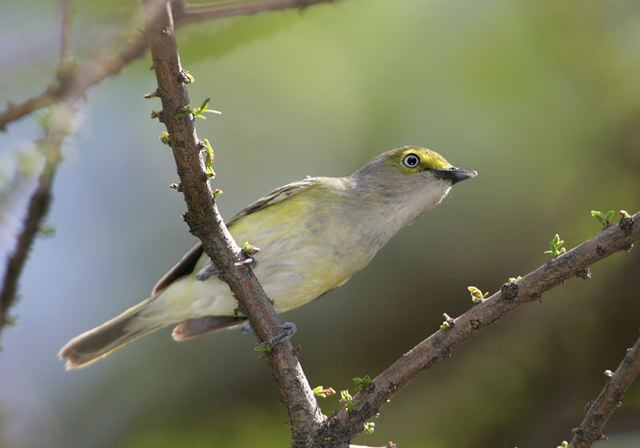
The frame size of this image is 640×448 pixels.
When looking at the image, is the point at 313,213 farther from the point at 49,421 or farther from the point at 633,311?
the point at 633,311

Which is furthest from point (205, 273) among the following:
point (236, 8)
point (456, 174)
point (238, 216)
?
point (236, 8)

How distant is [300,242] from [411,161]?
1.12 metres

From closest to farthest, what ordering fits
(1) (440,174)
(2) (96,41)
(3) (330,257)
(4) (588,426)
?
(2) (96,41) → (4) (588,426) → (3) (330,257) → (1) (440,174)

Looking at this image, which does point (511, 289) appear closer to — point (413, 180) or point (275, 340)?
point (275, 340)

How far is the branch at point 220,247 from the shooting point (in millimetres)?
2934

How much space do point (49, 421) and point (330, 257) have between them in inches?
69.4

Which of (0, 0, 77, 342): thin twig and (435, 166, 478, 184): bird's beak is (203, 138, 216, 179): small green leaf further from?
(435, 166, 478, 184): bird's beak

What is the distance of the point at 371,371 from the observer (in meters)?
6.12

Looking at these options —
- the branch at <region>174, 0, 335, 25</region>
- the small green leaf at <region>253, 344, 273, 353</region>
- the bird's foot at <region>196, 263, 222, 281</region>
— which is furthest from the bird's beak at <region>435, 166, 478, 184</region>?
the branch at <region>174, 0, 335, 25</region>

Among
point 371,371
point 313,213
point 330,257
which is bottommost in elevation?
point 371,371

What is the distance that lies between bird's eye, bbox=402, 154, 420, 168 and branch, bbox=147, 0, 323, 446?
196cm

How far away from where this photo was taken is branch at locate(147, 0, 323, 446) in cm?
293

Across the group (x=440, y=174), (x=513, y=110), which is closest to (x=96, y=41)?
(x=440, y=174)

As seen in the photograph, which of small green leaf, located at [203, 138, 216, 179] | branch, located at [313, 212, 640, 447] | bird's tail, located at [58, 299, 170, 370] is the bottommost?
branch, located at [313, 212, 640, 447]
